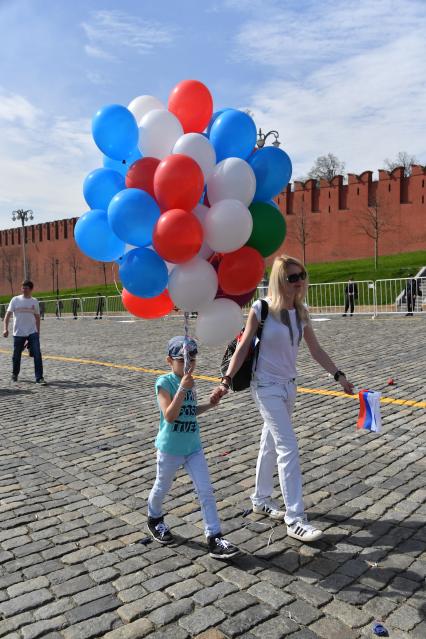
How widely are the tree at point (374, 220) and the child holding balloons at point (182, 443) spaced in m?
40.6

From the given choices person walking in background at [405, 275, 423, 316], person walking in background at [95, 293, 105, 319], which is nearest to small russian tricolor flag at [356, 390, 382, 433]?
person walking in background at [405, 275, 423, 316]

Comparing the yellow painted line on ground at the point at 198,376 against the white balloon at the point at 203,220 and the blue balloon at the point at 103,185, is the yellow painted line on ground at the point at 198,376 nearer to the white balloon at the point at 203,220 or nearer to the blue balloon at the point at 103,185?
the white balloon at the point at 203,220

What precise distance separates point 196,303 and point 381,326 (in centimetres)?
1341

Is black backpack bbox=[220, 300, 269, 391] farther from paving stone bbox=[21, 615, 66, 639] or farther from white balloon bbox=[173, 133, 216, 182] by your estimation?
paving stone bbox=[21, 615, 66, 639]

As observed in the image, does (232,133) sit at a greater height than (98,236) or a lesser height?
greater

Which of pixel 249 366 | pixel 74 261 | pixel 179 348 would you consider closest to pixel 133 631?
pixel 179 348

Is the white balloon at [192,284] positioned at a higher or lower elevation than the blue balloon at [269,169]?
lower

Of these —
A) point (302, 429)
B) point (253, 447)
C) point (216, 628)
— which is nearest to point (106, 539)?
point (216, 628)

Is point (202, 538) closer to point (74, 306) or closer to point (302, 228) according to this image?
point (74, 306)

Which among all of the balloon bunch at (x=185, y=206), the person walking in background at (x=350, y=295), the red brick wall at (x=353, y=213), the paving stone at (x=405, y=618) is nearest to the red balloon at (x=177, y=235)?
the balloon bunch at (x=185, y=206)

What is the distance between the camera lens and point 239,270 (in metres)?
3.36

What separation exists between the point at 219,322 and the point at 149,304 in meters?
0.48

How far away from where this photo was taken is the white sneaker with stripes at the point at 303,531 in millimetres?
3336

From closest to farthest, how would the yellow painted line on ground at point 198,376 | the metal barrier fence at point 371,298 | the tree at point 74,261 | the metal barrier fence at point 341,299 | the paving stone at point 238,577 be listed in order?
1. the paving stone at point 238,577
2. the yellow painted line on ground at point 198,376
3. the metal barrier fence at point 371,298
4. the metal barrier fence at point 341,299
5. the tree at point 74,261
